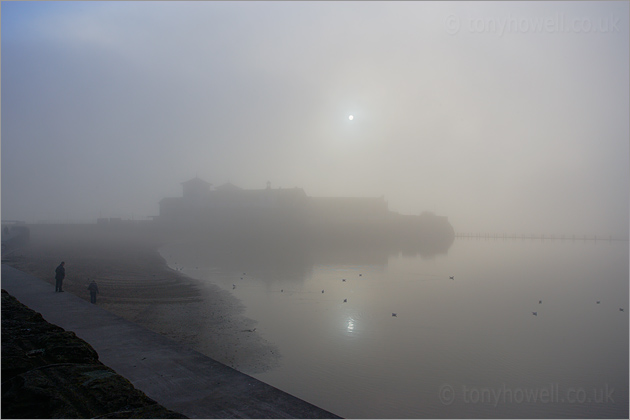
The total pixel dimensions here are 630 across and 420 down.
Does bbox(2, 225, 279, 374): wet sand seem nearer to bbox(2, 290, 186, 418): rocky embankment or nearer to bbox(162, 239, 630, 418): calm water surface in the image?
bbox(162, 239, 630, 418): calm water surface

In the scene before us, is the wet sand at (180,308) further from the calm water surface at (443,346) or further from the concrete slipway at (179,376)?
the concrete slipway at (179,376)

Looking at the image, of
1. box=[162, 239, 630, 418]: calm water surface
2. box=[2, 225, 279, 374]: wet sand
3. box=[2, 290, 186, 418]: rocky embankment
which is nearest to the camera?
box=[2, 290, 186, 418]: rocky embankment

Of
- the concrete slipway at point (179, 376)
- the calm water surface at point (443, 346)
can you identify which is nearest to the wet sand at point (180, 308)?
the calm water surface at point (443, 346)

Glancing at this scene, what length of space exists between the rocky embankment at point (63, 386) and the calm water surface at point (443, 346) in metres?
5.72

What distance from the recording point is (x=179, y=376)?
21.0 feet

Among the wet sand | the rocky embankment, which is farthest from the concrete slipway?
the wet sand

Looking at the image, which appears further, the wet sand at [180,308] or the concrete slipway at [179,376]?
the wet sand at [180,308]

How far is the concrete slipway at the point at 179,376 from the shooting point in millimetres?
5184

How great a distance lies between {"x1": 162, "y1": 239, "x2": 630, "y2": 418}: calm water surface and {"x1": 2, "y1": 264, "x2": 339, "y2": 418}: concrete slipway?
3328 mm

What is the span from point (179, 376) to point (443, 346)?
413 inches

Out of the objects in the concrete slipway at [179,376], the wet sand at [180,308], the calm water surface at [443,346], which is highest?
the concrete slipway at [179,376]

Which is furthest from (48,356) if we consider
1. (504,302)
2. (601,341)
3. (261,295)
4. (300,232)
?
(300,232)

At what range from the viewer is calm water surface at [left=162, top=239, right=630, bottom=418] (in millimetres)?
9578

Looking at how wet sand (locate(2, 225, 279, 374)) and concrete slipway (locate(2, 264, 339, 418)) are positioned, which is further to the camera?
wet sand (locate(2, 225, 279, 374))
